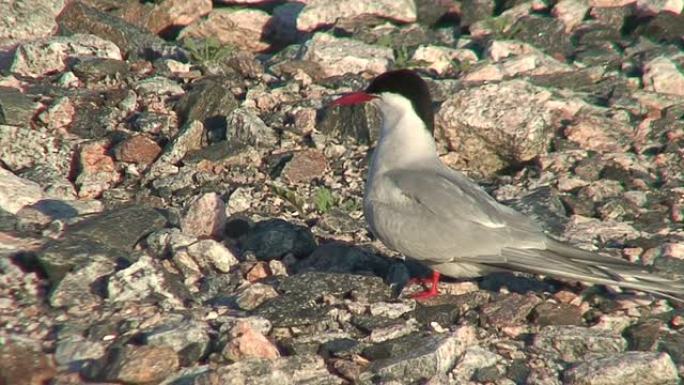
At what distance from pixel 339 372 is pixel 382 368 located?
0.58 feet

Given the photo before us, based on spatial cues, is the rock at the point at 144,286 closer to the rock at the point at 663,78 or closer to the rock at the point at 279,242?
the rock at the point at 279,242

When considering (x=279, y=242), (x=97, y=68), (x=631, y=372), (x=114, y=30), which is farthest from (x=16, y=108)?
(x=631, y=372)

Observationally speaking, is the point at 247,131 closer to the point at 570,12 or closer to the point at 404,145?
the point at 404,145

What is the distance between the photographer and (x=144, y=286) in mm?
5539

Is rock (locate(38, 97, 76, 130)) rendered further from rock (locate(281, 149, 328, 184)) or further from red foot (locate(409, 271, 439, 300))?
red foot (locate(409, 271, 439, 300))

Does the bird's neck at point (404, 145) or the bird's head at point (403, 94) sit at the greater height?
the bird's head at point (403, 94)

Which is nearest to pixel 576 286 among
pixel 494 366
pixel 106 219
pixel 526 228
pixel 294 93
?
pixel 526 228

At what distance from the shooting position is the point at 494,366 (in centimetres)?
507

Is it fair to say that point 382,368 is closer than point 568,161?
Yes

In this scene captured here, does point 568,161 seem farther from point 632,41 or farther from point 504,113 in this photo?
point 632,41

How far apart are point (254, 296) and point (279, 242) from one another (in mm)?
659

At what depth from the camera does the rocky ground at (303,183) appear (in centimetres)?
509

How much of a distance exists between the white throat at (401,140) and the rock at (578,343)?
1195mm

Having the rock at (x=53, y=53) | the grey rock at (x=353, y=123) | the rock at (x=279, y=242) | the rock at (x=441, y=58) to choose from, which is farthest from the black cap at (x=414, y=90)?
the rock at (x=53, y=53)
